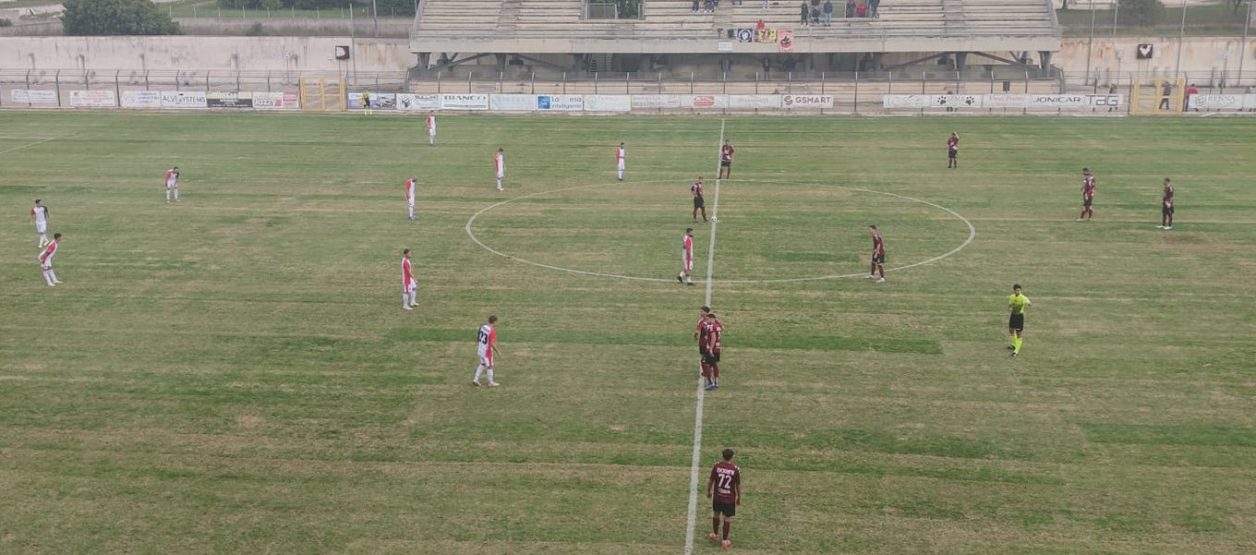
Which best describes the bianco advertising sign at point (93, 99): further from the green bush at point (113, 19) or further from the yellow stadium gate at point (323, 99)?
the green bush at point (113, 19)

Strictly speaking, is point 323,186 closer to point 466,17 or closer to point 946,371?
point 946,371

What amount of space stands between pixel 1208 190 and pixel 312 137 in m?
41.7

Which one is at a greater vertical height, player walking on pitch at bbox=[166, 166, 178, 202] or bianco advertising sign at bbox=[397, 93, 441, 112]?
bianco advertising sign at bbox=[397, 93, 441, 112]

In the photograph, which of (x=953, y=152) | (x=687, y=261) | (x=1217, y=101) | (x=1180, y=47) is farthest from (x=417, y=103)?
(x=1180, y=47)

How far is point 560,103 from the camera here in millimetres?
71688

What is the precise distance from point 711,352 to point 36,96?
2583 inches

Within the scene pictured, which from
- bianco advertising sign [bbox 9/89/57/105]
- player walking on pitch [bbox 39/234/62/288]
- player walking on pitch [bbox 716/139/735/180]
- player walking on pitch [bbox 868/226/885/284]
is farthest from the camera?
bianco advertising sign [bbox 9/89/57/105]

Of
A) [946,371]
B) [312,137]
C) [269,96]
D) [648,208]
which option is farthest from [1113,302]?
[269,96]

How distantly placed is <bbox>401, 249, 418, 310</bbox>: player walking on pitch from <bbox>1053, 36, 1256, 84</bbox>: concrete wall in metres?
72.9

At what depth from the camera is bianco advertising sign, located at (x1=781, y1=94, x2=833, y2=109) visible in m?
71.5

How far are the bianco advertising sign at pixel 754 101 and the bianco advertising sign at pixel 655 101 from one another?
11.2 ft

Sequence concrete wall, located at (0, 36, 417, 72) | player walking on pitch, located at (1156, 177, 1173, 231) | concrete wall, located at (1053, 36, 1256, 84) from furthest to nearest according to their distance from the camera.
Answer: concrete wall, located at (0, 36, 417, 72)
concrete wall, located at (1053, 36, 1256, 84)
player walking on pitch, located at (1156, 177, 1173, 231)

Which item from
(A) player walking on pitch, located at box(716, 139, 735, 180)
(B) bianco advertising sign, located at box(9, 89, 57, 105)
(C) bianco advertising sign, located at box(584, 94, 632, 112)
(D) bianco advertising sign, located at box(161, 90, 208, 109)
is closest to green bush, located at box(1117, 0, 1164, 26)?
(C) bianco advertising sign, located at box(584, 94, 632, 112)

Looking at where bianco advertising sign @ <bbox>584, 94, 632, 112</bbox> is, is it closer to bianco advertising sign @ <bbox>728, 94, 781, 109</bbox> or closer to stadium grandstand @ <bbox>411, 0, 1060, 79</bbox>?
bianco advertising sign @ <bbox>728, 94, 781, 109</bbox>
